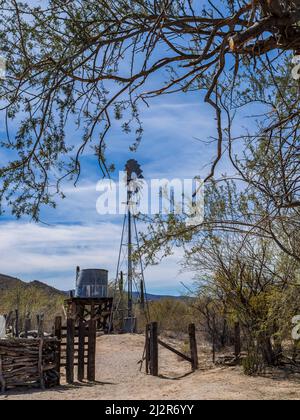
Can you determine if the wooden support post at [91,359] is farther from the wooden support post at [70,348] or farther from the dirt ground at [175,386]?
the wooden support post at [70,348]

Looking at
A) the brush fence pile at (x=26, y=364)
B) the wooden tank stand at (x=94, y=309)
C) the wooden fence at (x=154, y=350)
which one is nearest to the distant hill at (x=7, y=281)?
the wooden tank stand at (x=94, y=309)

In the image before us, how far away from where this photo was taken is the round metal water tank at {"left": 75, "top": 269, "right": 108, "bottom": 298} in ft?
96.3

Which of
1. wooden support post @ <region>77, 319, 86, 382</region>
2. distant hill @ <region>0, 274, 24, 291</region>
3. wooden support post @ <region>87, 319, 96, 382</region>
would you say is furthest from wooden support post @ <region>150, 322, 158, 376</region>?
distant hill @ <region>0, 274, 24, 291</region>

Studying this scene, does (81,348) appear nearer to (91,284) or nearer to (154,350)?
(154,350)

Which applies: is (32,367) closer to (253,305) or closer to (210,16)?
(253,305)

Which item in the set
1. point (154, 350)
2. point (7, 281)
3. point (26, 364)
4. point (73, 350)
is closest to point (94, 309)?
point (154, 350)

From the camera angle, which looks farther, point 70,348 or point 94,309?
point 94,309

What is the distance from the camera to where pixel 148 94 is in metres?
6.06

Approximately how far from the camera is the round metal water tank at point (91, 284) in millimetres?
29359

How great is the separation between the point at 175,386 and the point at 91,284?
1855 cm

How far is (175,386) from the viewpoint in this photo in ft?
37.8

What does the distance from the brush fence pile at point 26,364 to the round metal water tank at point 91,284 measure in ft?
54.2

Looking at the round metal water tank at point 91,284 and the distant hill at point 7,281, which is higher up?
the distant hill at point 7,281

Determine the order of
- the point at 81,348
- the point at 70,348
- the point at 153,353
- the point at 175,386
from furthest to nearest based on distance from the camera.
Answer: the point at 153,353 < the point at 81,348 < the point at 70,348 < the point at 175,386
